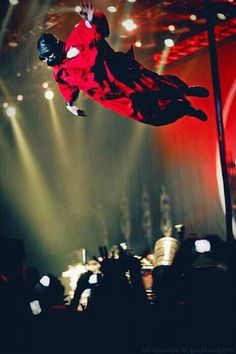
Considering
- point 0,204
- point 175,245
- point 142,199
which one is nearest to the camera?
point 175,245

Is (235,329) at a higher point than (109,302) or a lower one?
lower

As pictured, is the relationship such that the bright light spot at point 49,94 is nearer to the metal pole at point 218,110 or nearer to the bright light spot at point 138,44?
the bright light spot at point 138,44

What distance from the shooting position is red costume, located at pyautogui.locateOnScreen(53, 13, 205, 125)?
4.66 m

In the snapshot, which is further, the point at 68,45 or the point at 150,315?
the point at 68,45

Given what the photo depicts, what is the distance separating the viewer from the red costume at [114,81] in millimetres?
4660

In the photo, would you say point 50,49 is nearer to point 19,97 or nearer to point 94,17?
point 94,17

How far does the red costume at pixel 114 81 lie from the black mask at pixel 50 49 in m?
0.08

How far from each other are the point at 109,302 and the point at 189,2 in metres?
4.89

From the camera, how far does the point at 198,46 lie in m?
7.07

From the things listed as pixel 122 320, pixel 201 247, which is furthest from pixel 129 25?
pixel 122 320

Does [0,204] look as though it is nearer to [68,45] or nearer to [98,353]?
[68,45]

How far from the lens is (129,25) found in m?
A: 6.52

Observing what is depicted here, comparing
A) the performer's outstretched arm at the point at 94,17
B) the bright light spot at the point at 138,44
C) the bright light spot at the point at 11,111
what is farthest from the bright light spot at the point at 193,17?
the bright light spot at the point at 11,111

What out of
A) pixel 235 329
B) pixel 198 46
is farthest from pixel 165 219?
pixel 235 329
